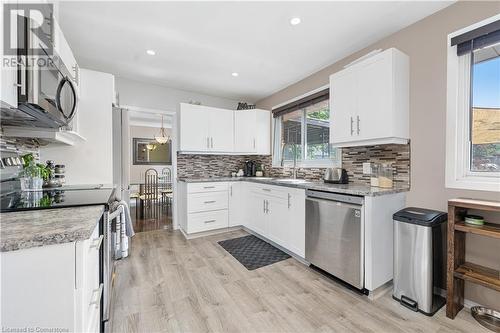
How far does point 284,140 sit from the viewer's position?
4.11 m

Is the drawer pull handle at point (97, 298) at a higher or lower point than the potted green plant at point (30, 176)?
lower

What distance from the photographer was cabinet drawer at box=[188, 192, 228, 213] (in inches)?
137

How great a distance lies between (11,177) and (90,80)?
4.15ft

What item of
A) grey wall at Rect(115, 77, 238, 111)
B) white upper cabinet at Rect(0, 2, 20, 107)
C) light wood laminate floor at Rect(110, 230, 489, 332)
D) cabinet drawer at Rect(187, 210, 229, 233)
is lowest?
light wood laminate floor at Rect(110, 230, 489, 332)

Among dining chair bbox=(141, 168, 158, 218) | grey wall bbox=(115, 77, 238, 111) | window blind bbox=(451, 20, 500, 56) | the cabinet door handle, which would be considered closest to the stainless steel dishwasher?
window blind bbox=(451, 20, 500, 56)

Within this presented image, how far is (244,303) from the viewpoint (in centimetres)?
186

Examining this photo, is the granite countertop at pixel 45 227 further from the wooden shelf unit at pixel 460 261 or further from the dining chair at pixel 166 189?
the dining chair at pixel 166 189

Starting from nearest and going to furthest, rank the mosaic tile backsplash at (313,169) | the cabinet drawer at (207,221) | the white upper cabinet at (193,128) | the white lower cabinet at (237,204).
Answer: the mosaic tile backsplash at (313,169) < the cabinet drawer at (207,221) < the white upper cabinet at (193,128) < the white lower cabinet at (237,204)

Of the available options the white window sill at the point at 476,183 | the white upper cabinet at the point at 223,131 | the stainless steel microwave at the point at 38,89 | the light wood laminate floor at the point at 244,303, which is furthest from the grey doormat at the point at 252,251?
the stainless steel microwave at the point at 38,89

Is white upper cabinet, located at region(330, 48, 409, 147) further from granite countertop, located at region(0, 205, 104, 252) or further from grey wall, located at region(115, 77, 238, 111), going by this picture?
grey wall, located at region(115, 77, 238, 111)

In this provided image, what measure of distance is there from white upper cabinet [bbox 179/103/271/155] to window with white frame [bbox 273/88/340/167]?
27 centimetres

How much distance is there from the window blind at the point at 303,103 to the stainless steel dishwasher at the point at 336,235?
1.49 metres

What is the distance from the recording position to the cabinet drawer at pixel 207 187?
3.49m

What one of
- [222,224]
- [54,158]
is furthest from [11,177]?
[222,224]
